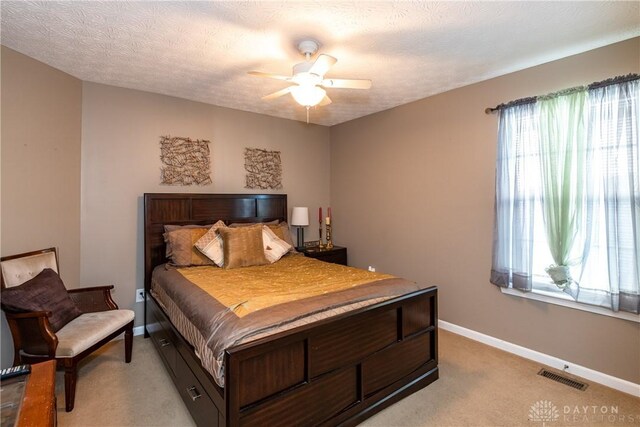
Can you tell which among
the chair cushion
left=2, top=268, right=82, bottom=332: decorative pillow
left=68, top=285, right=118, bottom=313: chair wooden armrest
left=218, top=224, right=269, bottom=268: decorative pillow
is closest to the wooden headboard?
left=68, top=285, right=118, bottom=313: chair wooden armrest

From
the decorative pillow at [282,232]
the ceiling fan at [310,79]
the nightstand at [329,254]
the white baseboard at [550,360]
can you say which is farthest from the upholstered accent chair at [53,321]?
the white baseboard at [550,360]

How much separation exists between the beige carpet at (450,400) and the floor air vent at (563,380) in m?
0.05

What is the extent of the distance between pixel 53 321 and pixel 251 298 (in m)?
1.56

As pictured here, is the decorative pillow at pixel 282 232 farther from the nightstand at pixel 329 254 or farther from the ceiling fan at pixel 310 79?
the ceiling fan at pixel 310 79

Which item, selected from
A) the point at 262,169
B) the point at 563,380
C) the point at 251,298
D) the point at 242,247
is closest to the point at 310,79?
the point at 251,298

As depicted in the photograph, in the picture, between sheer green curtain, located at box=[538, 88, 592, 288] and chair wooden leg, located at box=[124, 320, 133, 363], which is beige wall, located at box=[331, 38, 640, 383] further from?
chair wooden leg, located at box=[124, 320, 133, 363]

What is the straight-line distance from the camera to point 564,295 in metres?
2.62

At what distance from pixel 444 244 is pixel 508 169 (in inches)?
39.8

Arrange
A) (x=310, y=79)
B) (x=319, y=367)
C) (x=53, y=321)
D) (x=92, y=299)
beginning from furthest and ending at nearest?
(x=92, y=299)
(x=53, y=321)
(x=310, y=79)
(x=319, y=367)

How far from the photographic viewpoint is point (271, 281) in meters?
2.60

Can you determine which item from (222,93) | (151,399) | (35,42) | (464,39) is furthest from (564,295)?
(35,42)

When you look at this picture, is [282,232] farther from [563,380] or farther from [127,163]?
[563,380]

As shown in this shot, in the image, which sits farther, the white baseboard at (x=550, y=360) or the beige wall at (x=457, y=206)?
the beige wall at (x=457, y=206)

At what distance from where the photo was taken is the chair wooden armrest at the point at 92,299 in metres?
2.79
